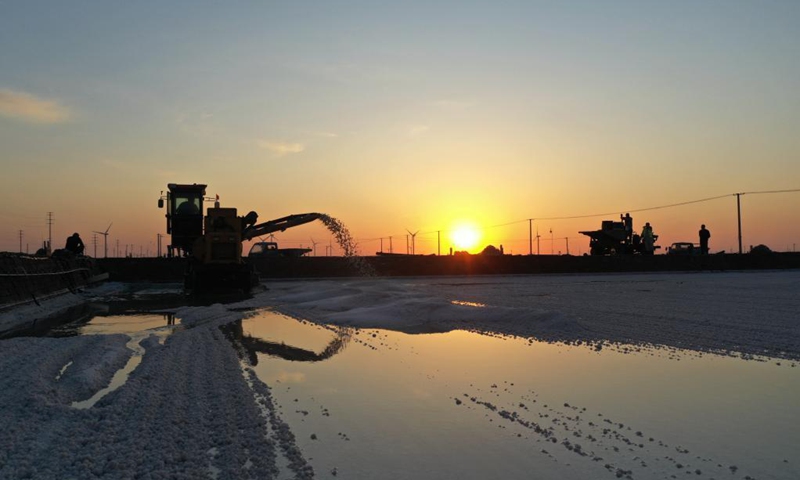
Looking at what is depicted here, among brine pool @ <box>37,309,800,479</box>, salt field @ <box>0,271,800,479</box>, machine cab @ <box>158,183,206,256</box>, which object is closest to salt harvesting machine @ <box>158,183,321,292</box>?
machine cab @ <box>158,183,206,256</box>

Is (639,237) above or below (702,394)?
above

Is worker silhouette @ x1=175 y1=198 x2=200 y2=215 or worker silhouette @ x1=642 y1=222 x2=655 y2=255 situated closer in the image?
worker silhouette @ x1=175 y1=198 x2=200 y2=215

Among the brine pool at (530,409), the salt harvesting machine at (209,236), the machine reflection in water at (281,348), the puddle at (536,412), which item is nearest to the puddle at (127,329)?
the brine pool at (530,409)

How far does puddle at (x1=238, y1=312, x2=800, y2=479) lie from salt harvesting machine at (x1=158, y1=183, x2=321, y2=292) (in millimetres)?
14567

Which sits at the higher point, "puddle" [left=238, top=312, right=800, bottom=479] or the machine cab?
the machine cab

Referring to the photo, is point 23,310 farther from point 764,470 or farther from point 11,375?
point 764,470

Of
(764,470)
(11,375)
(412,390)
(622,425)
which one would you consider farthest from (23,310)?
(764,470)

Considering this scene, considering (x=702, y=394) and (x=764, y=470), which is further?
(x=702, y=394)

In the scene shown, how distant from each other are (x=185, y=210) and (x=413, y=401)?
23.5 metres

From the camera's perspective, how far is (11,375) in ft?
→ 24.7

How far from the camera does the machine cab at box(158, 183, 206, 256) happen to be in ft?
90.7

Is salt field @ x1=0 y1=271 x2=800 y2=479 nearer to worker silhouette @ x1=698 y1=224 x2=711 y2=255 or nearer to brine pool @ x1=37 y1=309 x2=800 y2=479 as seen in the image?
brine pool @ x1=37 y1=309 x2=800 y2=479

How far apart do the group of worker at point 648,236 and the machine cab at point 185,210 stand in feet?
105

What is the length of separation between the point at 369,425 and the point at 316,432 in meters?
0.48
